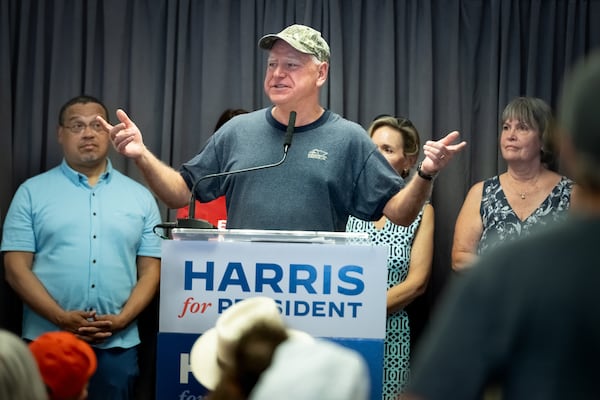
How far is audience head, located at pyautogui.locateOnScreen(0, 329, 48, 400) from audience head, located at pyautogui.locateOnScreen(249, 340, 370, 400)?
20.0 inches

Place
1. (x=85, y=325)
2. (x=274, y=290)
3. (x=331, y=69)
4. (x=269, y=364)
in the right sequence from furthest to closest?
(x=331, y=69) < (x=85, y=325) < (x=274, y=290) < (x=269, y=364)

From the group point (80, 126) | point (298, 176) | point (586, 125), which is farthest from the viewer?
point (80, 126)

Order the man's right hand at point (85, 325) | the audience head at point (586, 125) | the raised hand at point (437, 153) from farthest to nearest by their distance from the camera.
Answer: the man's right hand at point (85, 325), the raised hand at point (437, 153), the audience head at point (586, 125)

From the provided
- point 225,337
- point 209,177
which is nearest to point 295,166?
point 209,177

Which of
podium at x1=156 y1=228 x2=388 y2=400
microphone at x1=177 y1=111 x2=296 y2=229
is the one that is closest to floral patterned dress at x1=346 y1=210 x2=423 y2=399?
microphone at x1=177 y1=111 x2=296 y2=229

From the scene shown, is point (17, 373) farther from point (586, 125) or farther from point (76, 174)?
point (76, 174)

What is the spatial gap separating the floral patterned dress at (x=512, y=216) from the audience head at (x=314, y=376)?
10.7ft

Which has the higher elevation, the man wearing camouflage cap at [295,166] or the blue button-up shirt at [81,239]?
the man wearing camouflage cap at [295,166]

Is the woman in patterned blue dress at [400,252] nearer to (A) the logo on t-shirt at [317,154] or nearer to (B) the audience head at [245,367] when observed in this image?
(A) the logo on t-shirt at [317,154]

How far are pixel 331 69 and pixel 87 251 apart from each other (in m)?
1.72

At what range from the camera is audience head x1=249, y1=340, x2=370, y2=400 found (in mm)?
1356

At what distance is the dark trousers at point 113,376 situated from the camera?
15.1 feet

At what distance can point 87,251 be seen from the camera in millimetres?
4734

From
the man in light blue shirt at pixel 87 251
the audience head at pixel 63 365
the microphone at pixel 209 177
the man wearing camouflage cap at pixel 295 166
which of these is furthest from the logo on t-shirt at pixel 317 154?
the man in light blue shirt at pixel 87 251
